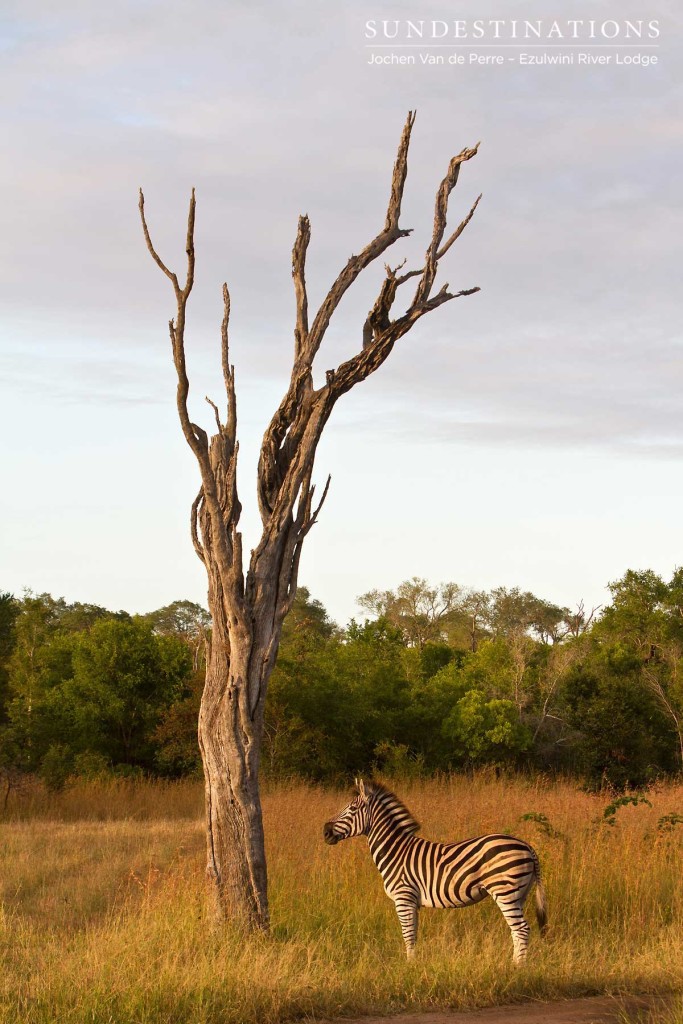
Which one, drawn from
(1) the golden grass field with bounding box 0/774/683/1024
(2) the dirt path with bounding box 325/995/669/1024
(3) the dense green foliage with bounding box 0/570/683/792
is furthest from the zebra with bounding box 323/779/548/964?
(3) the dense green foliage with bounding box 0/570/683/792

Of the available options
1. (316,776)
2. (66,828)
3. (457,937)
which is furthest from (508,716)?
(457,937)

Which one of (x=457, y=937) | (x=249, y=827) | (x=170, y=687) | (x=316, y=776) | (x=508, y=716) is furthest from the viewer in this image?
(x=508, y=716)

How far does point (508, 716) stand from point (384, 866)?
59.3 ft

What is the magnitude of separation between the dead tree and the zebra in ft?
3.74

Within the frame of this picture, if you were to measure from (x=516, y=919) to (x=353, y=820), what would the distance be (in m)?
1.90

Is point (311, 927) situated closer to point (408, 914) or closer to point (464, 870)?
point (408, 914)

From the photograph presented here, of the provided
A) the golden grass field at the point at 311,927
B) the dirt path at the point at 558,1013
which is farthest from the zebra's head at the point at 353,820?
the dirt path at the point at 558,1013

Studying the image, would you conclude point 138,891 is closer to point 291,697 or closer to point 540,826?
point 540,826

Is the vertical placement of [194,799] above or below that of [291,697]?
below

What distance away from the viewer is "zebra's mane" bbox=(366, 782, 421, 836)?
9366 millimetres

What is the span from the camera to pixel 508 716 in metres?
26.6

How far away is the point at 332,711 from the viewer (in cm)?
2400

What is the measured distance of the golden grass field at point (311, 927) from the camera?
677 centimetres

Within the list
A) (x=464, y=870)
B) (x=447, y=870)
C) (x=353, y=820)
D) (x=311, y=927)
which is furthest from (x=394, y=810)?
(x=311, y=927)
